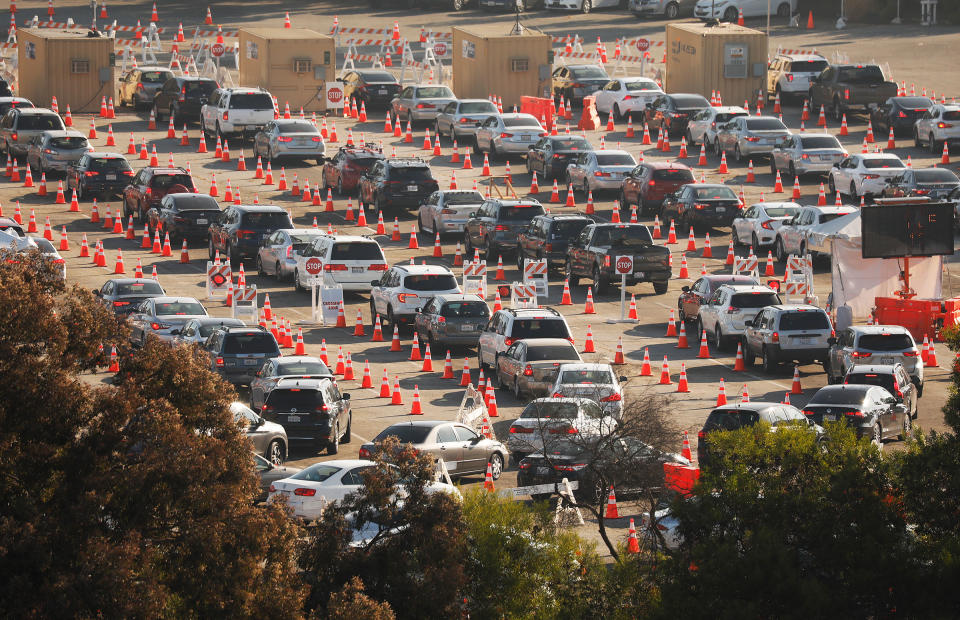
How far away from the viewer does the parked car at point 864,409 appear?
27.2 m

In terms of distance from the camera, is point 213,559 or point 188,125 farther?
point 188,125

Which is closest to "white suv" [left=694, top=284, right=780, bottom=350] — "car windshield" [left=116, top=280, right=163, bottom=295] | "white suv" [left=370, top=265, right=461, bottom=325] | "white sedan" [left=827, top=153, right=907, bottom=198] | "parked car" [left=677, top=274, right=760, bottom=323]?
"parked car" [left=677, top=274, right=760, bottom=323]

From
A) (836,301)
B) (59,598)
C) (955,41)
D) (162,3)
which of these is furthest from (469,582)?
(162,3)

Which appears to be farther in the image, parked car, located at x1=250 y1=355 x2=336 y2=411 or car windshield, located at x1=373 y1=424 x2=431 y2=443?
parked car, located at x1=250 y1=355 x2=336 y2=411

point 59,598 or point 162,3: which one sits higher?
point 162,3

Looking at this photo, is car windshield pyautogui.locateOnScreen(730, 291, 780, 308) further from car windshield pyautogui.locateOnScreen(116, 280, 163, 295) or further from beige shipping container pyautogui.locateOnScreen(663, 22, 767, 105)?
beige shipping container pyautogui.locateOnScreen(663, 22, 767, 105)

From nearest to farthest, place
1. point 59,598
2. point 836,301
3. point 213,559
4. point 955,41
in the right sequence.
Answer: point 59,598 → point 213,559 → point 836,301 → point 955,41

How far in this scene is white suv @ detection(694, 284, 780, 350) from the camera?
114 feet

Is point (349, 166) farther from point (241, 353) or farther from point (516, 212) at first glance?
point (241, 353)

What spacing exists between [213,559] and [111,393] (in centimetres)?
161

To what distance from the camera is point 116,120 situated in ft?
194

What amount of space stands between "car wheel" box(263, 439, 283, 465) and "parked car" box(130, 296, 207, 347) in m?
7.07

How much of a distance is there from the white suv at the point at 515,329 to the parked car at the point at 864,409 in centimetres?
599

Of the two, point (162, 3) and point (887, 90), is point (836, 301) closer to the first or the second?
point (887, 90)
